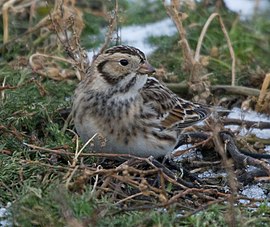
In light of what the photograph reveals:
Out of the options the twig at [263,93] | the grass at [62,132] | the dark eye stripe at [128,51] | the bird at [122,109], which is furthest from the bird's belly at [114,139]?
the twig at [263,93]

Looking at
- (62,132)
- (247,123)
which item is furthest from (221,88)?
(62,132)

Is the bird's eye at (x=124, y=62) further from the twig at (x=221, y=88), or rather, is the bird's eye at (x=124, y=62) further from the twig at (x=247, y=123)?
the twig at (x=221, y=88)

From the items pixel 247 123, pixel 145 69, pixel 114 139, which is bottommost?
pixel 247 123

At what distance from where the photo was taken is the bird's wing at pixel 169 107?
17.1 ft

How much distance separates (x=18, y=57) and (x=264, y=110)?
1822 millimetres

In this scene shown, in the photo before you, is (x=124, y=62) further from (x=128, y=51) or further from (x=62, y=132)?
(x=62, y=132)

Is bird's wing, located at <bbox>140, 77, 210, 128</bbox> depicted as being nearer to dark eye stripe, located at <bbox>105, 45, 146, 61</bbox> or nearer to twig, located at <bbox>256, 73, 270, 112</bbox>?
dark eye stripe, located at <bbox>105, 45, 146, 61</bbox>

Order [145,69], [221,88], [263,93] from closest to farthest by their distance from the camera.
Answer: [145,69] → [263,93] → [221,88]

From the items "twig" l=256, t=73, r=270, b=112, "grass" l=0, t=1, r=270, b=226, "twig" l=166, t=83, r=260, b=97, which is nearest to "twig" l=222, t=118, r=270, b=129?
"twig" l=256, t=73, r=270, b=112

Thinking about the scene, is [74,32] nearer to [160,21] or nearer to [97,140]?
[97,140]

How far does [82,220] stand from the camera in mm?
3949

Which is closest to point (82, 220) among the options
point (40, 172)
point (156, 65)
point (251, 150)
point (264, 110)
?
point (40, 172)

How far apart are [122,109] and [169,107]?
0.50 metres

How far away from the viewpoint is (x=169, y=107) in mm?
5402
